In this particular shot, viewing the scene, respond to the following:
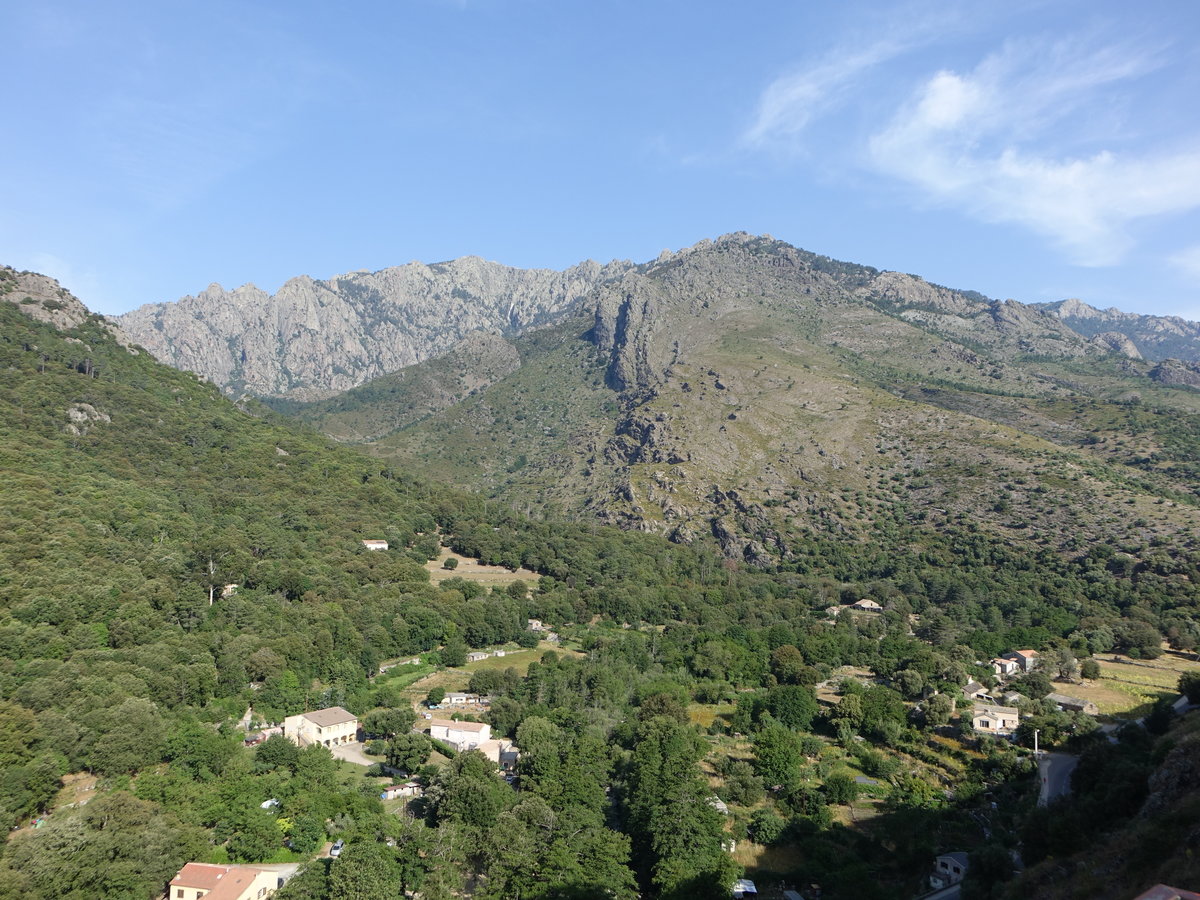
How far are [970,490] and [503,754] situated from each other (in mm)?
93081

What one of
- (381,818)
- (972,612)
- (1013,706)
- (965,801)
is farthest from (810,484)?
(381,818)

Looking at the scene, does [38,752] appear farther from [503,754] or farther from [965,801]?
[965,801]

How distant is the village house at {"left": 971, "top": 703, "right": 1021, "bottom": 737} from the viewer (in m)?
51.8

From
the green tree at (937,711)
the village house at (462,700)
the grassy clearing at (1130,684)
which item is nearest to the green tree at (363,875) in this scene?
the village house at (462,700)

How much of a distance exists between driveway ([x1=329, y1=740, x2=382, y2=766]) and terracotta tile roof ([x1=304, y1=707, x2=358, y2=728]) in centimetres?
145

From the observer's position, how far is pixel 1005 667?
66625 millimetres

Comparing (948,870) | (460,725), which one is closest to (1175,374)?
(948,870)

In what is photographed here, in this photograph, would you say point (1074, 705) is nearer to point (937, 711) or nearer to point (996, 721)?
point (996, 721)

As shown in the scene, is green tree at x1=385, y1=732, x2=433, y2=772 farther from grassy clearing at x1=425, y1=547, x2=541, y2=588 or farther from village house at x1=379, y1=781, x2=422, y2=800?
grassy clearing at x1=425, y1=547, x2=541, y2=588

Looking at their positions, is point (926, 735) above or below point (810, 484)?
below

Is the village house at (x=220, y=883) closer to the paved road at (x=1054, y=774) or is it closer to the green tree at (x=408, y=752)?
the green tree at (x=408, y=752)

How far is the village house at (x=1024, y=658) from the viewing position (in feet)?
217

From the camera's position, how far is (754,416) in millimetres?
149125

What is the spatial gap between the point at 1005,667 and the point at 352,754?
53.3 meters
